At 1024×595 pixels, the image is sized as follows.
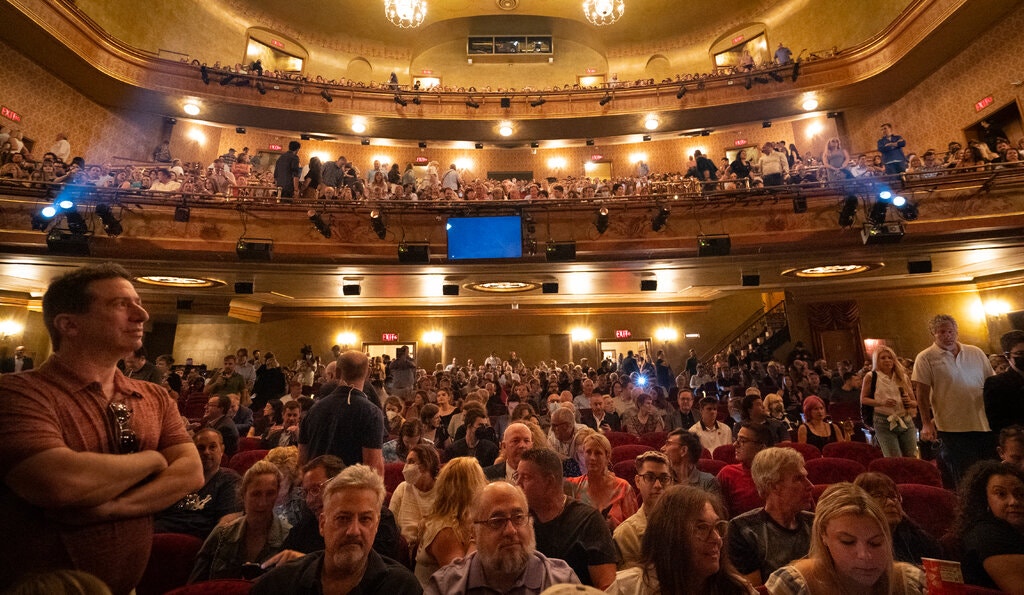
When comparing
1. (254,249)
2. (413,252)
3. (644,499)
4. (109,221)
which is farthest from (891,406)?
(109,221)

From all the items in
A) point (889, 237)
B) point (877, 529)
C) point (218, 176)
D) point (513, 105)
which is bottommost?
point (877, 529)

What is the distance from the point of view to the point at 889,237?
22.5 ft

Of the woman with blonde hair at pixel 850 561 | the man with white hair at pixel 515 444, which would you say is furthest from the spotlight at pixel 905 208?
the woman with blonde hair at pixel 850 561

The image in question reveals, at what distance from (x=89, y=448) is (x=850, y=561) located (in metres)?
2.20

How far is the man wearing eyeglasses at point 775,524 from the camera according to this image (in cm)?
207

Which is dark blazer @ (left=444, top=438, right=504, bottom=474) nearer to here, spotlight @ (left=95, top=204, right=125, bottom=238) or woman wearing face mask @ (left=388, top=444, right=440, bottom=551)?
woman wearing face mask @ (left=388, top=444, right=440, bottom=551)

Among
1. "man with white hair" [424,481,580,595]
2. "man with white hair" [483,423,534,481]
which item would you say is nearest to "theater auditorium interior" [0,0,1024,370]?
"man with white hair" [483,423,534,481]

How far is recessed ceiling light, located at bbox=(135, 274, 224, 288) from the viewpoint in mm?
9156

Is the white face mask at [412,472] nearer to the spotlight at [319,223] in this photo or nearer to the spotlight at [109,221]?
the spotlight at [319,223]

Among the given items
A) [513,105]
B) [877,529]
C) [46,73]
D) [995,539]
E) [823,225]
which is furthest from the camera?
[513,105]

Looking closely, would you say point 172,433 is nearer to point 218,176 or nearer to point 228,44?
point 218,176

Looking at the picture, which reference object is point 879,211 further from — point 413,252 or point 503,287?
point 503,287

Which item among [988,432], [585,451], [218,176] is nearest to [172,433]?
[585,451]

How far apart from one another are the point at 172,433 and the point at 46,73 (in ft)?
41.2
